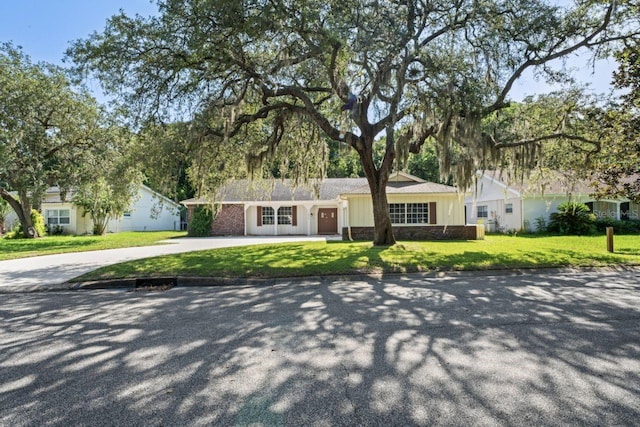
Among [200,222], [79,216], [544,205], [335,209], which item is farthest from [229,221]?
[544,205]

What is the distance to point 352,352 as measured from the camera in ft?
12.6

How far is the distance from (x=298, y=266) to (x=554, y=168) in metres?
11.9

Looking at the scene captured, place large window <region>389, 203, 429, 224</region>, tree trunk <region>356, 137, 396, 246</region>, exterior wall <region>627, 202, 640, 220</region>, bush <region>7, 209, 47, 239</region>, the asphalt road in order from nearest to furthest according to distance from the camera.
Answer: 1. the asphalt road
2. tree trunk <region>356, 137, 396, 246</region>
3. large window <region>389, 203, 429, 224</region>
4. exterior wall <region>627, 202, 640, 220</region>
5. bush <region>7, 209, 47, 239</region>

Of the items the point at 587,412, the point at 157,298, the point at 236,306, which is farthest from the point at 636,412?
the point at 157,298

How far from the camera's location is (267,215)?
86.2 feet

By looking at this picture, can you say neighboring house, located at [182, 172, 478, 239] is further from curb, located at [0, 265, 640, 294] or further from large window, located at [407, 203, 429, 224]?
curb, located at [0, 265, 640, 294]

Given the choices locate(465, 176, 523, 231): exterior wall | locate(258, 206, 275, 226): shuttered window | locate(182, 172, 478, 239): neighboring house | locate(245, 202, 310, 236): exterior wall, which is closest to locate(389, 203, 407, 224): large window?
locate(182, 172, 478, 239): neighboring house

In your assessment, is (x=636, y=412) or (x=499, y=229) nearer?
(x=636, y=412)

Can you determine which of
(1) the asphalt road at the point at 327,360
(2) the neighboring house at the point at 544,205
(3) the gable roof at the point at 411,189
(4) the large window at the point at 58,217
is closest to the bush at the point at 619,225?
(2) the neighboring house at the point at 544,205

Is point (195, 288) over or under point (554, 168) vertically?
under

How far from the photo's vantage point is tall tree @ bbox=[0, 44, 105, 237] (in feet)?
62.1

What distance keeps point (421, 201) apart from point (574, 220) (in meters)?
8.55

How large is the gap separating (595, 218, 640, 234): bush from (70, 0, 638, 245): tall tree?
11761 millimetres

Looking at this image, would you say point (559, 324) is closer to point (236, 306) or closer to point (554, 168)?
point (236, 306)
